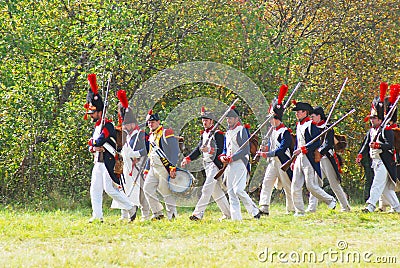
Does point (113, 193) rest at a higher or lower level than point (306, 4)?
lower

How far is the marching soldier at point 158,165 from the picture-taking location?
13.2 meters

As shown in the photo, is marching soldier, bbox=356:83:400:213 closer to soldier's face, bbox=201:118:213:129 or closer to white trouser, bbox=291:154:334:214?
white trouser, bbox=291:154:334:214

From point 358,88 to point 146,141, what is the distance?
8.43m

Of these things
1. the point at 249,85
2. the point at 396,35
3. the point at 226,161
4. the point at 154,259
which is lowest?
the point at 154,259

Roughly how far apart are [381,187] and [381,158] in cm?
52

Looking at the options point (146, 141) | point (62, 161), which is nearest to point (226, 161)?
point (146, 141)

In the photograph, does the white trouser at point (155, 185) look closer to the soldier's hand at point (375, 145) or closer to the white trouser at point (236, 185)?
the white trouser at point (236, 185)

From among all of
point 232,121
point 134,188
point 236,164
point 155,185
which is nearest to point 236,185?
point 236,164

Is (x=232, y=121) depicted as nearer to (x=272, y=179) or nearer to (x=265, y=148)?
(x=272, y=179)

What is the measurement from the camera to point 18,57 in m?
17.1

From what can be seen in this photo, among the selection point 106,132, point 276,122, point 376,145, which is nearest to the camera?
point 106,132

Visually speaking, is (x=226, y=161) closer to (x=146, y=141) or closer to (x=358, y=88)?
(x=146, y=141)

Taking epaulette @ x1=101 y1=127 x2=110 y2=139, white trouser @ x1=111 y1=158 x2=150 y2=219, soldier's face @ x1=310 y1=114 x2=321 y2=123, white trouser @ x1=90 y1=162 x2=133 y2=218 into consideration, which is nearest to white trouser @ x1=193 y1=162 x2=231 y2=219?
white trouser @ x1=111 y1=158 x2=150 y2=219

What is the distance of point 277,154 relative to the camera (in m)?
13.9
